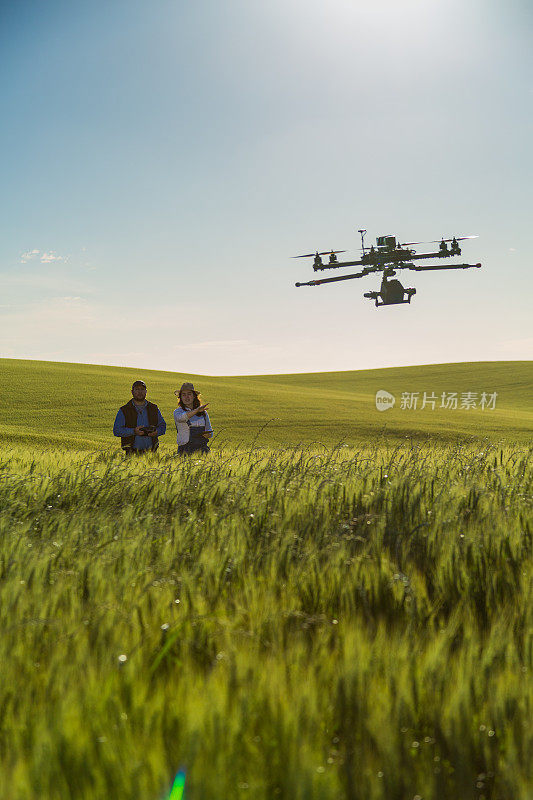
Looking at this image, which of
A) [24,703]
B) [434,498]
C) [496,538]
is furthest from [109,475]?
[24,703]

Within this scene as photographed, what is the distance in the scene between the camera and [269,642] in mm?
1774

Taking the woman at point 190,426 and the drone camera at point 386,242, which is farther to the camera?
the drone camera at point 386,242

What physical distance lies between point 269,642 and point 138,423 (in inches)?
331

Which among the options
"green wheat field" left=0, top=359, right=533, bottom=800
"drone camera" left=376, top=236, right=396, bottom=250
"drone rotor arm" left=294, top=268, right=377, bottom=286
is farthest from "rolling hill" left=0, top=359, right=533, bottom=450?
"green wheat field" left=0, top=359, right=533, bottom=800

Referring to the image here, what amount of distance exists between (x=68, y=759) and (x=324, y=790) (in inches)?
21.9

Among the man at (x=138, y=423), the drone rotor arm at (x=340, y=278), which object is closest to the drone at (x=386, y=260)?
the drone rotor arm at (x=340, y=278)

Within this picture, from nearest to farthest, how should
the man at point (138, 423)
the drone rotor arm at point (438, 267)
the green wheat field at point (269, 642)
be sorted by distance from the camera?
the green wheat field at point (269, 642) < the man at point (138, 423) < the drone rotor arm at point (438, 267)

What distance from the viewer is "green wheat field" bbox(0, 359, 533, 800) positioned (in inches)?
48.4

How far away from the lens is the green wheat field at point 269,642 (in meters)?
1.23

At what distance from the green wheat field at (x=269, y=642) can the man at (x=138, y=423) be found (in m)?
5.29

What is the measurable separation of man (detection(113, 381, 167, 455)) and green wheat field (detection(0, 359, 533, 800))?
5.29 metres

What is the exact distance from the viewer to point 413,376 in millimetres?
70625

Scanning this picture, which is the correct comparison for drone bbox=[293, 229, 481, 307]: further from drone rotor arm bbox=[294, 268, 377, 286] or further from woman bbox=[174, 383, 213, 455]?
woman bbox=[174, 383, 213, 455]

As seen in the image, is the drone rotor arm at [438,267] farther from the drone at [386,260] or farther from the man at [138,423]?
the man at [138,423]
